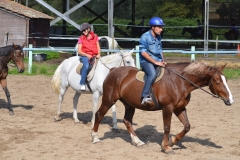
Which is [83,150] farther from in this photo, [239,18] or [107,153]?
[239,18]

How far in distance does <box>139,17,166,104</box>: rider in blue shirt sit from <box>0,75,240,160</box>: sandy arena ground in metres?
1.12

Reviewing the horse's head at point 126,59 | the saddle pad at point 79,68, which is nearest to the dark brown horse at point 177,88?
the horse's head at point 126,59

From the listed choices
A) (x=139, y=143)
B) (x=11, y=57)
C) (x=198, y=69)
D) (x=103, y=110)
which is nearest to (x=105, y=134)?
(x=103, y=110)

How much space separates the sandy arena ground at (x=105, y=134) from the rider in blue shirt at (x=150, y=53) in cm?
112

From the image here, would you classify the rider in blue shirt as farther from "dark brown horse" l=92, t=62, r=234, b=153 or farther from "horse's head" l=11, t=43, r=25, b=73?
"horse's head" l=11, t=43, r=25, b=73

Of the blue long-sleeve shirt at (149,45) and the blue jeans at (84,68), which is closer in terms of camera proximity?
the blue long-sleeve shirt at (149,45)

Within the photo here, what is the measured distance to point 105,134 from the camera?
32.2 feet

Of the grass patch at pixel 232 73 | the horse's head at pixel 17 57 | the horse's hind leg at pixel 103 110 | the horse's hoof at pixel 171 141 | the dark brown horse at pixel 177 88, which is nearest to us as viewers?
the dark brown horse at pixel 177 88

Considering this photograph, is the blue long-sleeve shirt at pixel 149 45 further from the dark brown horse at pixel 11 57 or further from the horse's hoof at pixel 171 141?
the dark brown horse at pixel 11 57

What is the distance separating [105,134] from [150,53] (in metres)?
2.27

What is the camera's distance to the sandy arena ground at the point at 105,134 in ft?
26.4

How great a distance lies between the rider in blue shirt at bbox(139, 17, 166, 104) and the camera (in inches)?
320

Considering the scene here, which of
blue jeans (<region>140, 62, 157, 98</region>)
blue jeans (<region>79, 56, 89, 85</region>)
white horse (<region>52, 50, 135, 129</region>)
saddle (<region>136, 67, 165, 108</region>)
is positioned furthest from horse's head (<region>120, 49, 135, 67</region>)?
blue jeans (<region>140, 62, 157, 98</region>)

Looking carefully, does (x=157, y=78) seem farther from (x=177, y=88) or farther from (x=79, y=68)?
(x=79, y=68)
